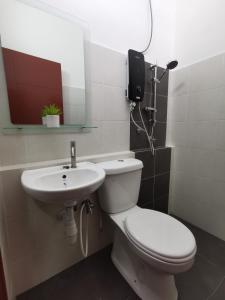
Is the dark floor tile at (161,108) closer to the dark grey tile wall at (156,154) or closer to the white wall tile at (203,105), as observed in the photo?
the dark grey tile wall at (156,154)

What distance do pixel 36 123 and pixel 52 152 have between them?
0.21m

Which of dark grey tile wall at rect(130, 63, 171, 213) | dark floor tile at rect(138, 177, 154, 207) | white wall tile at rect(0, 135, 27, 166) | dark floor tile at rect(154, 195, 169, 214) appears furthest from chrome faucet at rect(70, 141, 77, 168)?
dark floor tile at rect(154, 195, 169, 214)

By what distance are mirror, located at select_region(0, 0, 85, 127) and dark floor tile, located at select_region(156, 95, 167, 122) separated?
0.78 metres

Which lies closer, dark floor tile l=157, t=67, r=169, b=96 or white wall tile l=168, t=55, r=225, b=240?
white wall tile l=168, t=55, r=225, b=240

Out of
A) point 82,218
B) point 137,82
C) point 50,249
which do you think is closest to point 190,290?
point 82,218

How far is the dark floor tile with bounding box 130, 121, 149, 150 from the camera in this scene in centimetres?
145

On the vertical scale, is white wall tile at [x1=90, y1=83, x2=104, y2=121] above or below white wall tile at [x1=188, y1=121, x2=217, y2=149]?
above

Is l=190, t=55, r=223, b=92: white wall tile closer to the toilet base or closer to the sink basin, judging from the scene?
the sink basin

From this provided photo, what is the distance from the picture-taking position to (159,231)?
37.4 inches

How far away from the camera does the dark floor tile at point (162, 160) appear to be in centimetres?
160

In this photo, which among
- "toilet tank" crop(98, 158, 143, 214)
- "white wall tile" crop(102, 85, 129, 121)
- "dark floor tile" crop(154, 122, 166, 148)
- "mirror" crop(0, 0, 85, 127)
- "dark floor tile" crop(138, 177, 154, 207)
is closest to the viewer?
"mirror" crop(0, 0, 85, 127)

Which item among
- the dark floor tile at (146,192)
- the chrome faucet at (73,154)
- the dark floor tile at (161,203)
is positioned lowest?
the dark floor tile at (161,203)

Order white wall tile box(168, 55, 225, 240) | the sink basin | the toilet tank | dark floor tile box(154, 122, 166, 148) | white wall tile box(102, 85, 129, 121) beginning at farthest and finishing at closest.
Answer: dark floor tile box(154, 122, 166, 148) < white wall tile box(168, 55, 225, 240) < white wall tile box(102, 85, 129, 121) < the toilet tank < the sink basin

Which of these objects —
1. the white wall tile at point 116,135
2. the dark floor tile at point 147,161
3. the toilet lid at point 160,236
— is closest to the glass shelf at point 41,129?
the white wall tile at point 116,135
